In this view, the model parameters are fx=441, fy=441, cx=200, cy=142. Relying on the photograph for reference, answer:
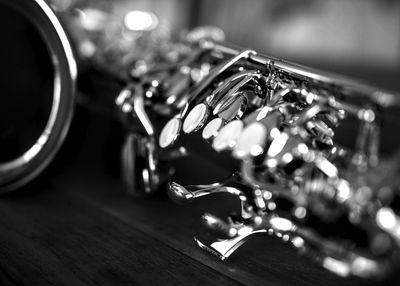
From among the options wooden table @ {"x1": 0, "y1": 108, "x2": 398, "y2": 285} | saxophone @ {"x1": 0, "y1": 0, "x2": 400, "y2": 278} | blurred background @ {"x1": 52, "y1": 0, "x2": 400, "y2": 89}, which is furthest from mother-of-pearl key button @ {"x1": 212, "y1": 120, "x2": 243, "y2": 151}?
A: blurred background @ {"x1": 52, "y1": 0, "x2": 400, "y2": 89}

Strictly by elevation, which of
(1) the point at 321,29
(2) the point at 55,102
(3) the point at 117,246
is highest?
(1) the point at 321,29

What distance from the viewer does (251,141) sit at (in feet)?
1.10

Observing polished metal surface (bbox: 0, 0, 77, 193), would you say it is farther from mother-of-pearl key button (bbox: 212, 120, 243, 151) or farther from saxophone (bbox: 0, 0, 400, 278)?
mother-of-pearl key button (bbox: 212, 120, 243, 151)

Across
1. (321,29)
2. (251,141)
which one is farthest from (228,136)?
(321,29)

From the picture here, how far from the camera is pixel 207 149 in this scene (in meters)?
0.63

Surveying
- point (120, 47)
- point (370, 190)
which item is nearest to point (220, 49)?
point (370, 190)

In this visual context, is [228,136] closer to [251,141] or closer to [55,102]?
[251,141]

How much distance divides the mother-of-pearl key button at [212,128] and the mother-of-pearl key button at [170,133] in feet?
0.13

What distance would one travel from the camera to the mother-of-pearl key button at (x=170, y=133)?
41 cm

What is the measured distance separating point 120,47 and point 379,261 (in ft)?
2.28

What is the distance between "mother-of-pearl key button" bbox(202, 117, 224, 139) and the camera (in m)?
0.38

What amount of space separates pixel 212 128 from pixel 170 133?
55 millimetres

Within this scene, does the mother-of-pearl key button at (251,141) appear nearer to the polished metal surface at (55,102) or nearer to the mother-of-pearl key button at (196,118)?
the mother-of-pearl key button at (196,118)

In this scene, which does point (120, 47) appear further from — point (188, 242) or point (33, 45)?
point (188, 242)
